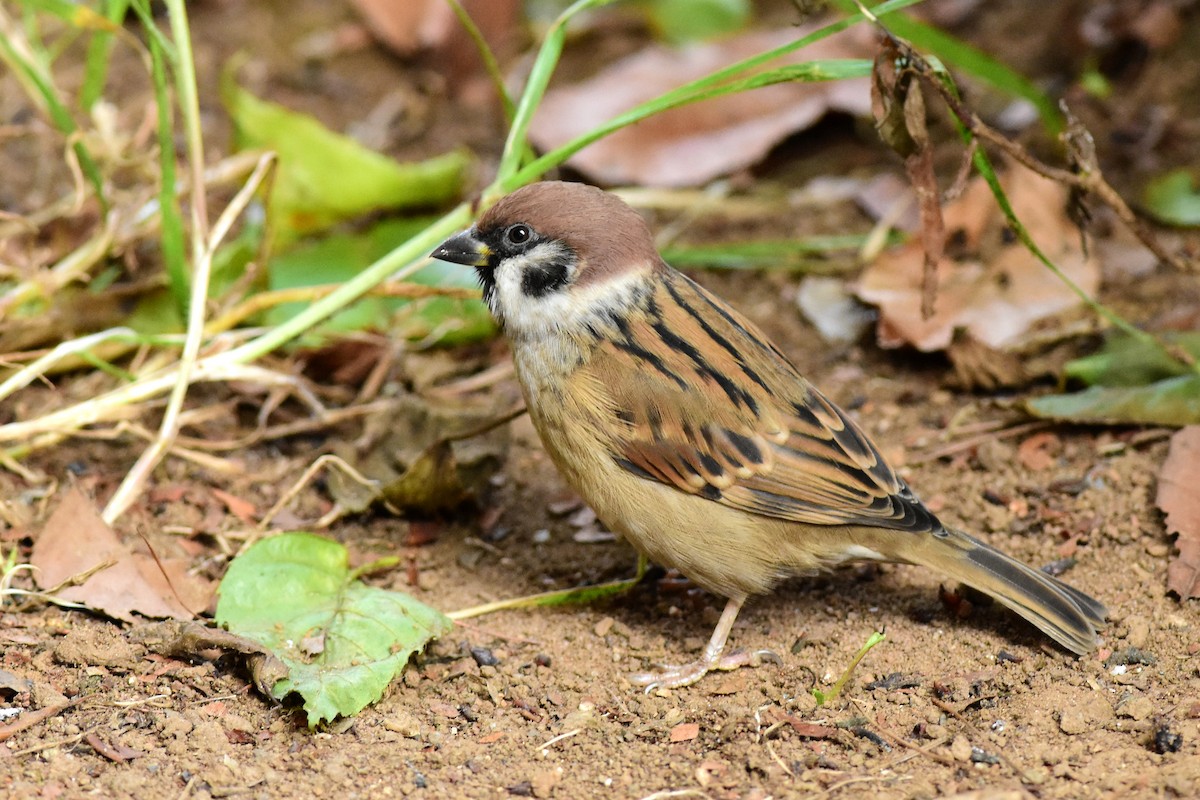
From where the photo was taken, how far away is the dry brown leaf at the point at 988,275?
16.2ft

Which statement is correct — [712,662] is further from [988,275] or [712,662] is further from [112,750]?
[988,275]

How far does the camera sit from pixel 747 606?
13.6 ft

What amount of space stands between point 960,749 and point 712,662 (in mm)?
835

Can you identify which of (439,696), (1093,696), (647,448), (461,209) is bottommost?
(439,696)

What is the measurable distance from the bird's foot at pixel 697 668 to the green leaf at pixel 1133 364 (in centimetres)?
168

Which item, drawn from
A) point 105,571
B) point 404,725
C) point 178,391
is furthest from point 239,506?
point 404,725

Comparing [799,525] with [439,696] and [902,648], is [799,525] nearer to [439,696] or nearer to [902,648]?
[902,648]

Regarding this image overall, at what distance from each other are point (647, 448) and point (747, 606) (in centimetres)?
75

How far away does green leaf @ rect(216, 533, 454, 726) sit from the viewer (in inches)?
132

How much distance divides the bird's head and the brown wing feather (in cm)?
17

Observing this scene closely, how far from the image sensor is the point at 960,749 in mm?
3158

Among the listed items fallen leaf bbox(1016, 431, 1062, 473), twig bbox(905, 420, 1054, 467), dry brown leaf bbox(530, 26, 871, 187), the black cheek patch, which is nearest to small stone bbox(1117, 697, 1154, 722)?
fallen leaf bbox(1016, 431, 1062, 473)

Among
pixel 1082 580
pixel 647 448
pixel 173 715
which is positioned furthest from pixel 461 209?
pixel 1082 580

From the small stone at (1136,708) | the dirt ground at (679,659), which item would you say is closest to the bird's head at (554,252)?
the dirt ground at (679,659)
